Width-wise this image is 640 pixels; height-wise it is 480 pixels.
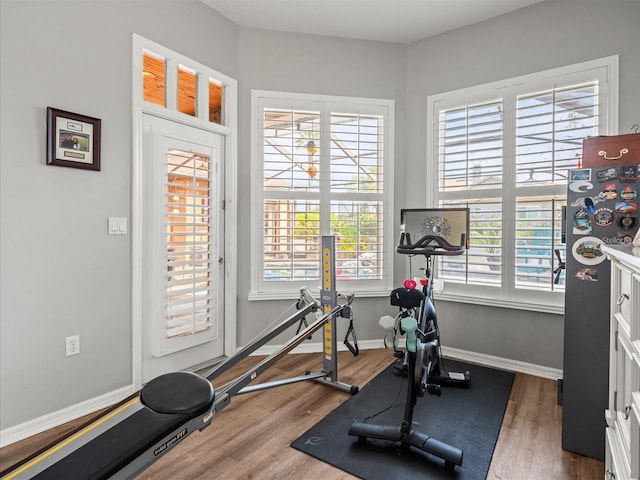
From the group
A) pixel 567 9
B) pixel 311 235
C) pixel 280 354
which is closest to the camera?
pixel 280 354

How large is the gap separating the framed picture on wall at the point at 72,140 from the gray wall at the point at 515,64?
105 inches

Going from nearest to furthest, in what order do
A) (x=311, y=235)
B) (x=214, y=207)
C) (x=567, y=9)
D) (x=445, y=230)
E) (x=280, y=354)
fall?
1. (x=280, y=354)
2. (x=445, y=230)
3. (x=567, y=9)
4. (x=214, y=207)
5. (x=311, y=235)

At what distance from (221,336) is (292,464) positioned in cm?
161

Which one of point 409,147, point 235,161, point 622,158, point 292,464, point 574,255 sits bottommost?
point 292,464

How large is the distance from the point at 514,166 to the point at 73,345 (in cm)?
354

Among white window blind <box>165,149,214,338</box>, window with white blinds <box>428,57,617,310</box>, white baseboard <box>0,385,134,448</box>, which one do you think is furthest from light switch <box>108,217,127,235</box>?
window with white blinds <box>428,57,617,310</box>

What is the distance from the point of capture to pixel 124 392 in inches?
102

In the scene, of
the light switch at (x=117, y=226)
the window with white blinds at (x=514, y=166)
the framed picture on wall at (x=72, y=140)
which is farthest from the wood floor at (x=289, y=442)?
the framed picture on wall at (x=72, y=140)

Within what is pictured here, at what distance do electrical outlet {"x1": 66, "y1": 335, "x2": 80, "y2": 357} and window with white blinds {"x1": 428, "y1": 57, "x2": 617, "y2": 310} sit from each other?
2.96m

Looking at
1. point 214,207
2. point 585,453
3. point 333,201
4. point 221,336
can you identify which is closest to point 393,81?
point 333,201

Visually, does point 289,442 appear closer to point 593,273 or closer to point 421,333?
point 421,333

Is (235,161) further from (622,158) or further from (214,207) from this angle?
(622,158)

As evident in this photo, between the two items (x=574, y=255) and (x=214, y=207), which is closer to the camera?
(x=574, y=255)

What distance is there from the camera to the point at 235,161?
10.8 ft
